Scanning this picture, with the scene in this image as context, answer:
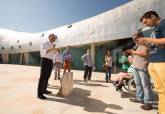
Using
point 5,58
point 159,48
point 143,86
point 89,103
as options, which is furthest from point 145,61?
point 5,58

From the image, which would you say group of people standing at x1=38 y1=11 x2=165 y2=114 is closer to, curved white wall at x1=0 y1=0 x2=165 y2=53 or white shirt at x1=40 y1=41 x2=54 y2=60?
white shirt at x1=40 y1=41 x2=54 y2=60

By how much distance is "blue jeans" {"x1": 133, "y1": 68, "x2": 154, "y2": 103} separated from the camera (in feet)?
15.9

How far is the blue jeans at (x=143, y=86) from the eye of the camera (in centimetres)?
485

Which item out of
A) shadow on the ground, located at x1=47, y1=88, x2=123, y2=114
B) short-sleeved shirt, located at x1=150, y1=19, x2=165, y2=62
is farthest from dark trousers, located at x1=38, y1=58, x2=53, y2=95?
short-sleeved shirt, located at x1=150, y1=19, x2=165, y2=62

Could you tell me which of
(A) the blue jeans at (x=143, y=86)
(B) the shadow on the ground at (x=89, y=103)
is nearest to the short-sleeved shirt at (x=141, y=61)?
(A) the blue jeans at (x=143, y=86)

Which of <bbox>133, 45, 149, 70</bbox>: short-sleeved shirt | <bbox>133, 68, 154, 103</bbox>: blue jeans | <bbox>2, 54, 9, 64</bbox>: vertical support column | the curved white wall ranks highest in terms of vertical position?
the curved white wall

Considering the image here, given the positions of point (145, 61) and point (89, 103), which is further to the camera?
point (89, 103)

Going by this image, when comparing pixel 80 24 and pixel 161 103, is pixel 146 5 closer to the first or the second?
pixel 80 24

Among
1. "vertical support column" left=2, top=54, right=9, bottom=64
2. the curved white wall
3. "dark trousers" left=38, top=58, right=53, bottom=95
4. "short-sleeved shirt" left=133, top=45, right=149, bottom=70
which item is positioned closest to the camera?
"short-sleeved shirt" left=133, top=45, right=149, bottom=70

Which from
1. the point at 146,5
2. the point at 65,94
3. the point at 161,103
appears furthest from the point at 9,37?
the point at 161,103

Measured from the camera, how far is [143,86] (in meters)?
4.91

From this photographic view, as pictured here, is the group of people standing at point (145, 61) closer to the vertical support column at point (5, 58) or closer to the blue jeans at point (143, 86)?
the blue jeans at point (143, 86)

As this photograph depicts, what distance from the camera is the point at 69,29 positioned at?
25.8 metres

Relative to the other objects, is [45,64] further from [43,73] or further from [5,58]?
[5,58]
